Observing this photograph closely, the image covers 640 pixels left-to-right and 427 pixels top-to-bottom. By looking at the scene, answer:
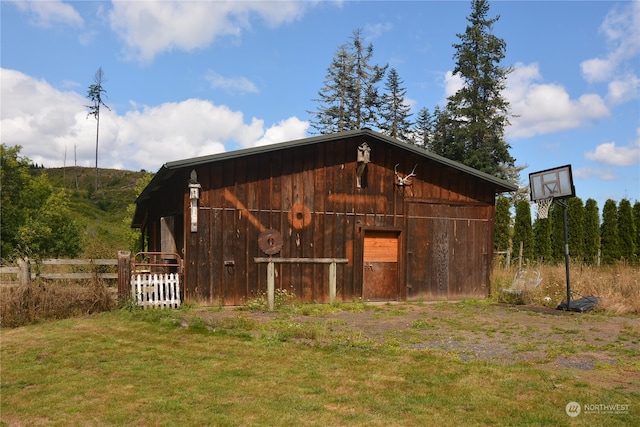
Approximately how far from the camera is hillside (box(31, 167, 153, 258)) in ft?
123

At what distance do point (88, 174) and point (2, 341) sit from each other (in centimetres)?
7395

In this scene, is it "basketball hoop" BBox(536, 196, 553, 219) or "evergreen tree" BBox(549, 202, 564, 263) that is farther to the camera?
"evergreen tree" BBox(549, 202, 564, 263)

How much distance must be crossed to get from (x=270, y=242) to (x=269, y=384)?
7.01 meters

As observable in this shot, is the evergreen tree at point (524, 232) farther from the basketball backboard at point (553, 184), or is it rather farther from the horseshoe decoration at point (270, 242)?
the horseshoe decoration at point (270, 242)

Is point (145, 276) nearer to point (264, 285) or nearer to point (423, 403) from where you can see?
point (264, 285)

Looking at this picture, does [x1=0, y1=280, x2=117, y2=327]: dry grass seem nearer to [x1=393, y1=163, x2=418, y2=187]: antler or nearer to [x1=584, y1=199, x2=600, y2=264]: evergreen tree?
[x1=393, y1=163, x2=418, y2=187]: antler

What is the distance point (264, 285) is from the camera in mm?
13141

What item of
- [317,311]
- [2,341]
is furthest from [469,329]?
[2,341]

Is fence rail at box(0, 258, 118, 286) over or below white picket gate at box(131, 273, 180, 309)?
over

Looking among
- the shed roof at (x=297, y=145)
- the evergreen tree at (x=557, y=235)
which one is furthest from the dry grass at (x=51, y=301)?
the evergreen tree at (x=557, y=235)

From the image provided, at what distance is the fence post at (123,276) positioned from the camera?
38.3 feet

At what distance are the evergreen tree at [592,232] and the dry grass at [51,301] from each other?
21.0 metres

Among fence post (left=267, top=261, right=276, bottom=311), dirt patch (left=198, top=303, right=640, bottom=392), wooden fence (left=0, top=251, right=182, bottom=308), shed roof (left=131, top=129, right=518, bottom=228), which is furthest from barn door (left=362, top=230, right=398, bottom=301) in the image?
→ wooden fence (left=0, top=251, right=182, bottom=308)

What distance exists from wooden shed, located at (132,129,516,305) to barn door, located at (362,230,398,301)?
0.03 metres
